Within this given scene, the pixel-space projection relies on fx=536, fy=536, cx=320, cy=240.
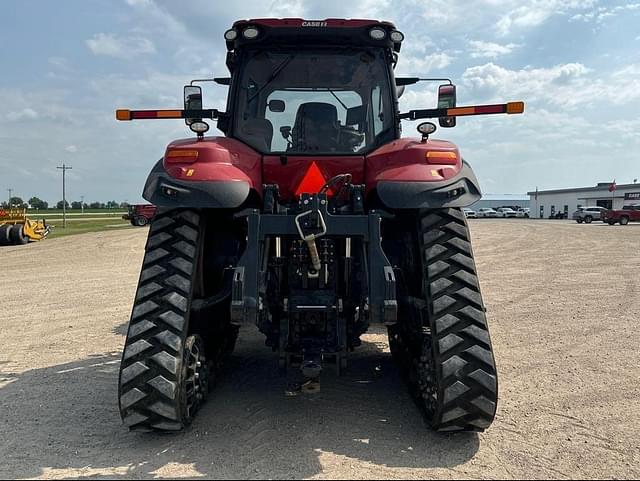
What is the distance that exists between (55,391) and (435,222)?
3.44 m

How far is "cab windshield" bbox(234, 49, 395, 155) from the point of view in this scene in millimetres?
4301

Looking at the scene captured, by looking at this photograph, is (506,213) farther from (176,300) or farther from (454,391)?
(176,300)

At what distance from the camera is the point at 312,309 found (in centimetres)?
371

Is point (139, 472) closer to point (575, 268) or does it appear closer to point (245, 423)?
point (245, 423)

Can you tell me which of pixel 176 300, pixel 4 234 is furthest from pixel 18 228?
pixel 176 300

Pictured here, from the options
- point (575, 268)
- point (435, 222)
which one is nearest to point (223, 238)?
point (435, 222)

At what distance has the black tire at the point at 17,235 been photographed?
72.0 feet

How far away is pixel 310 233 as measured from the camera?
3.45m

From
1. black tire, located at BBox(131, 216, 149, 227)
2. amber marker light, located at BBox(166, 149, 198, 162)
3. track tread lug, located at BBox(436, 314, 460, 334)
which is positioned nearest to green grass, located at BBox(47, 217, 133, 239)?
black tire, located at BBox(131, 216, 149, 227)

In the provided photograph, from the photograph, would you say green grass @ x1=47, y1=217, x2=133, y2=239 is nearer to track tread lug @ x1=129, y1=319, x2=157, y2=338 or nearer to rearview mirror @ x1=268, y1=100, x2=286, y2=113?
rearview mirror @ x1=268, y1=100, x2=286, y2=113

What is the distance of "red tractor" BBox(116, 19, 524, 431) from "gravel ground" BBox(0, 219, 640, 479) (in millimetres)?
241

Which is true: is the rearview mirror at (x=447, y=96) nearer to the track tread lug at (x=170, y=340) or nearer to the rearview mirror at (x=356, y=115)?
the rearview mirror at (x=356, y=115)

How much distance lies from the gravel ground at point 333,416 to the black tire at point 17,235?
645 inches

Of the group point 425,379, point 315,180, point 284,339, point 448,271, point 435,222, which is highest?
point 315,180
